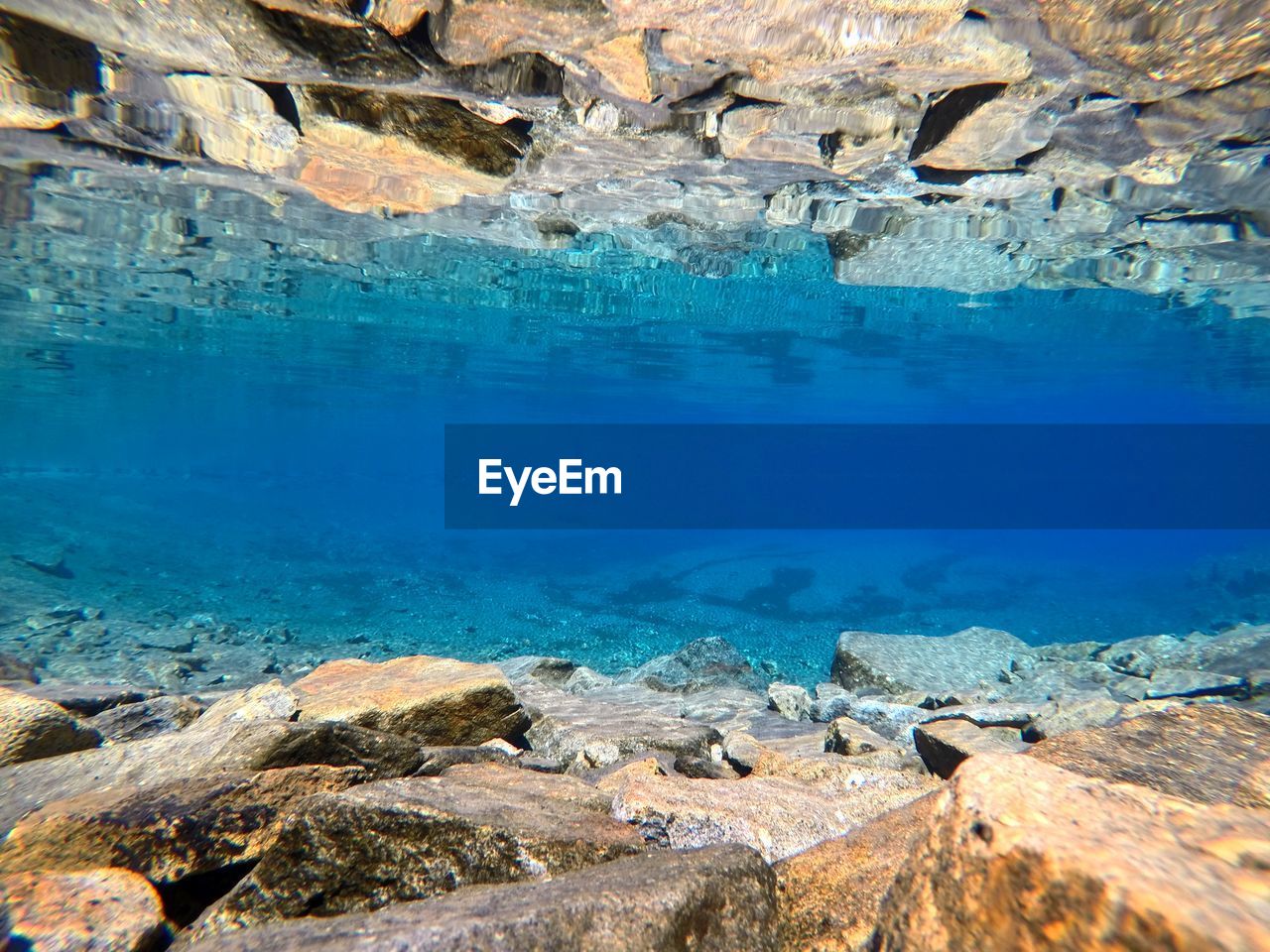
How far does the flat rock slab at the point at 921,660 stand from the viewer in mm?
10609

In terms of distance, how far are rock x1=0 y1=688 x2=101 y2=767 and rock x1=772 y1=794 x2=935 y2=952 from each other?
4.18 metres

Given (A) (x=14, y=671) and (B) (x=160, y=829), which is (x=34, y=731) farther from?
(A) (x=14, y=671)

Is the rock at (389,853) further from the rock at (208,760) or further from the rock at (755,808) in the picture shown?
the rock at (208,760)

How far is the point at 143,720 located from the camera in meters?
5.04

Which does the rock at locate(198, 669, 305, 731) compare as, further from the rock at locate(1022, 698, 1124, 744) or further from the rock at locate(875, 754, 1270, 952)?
the rock at locate(1022, 698, 1124, 744)

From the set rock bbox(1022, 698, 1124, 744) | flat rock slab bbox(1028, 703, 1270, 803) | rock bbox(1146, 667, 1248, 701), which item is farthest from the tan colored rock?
rock bbox(1146, 667, 1248, 701)

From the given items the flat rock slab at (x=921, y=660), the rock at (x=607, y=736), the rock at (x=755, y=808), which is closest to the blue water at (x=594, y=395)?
the flat rock slab at (x=921, y=660)

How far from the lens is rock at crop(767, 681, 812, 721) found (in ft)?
26.1

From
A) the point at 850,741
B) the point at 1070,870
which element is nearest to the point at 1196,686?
the point at 850,741

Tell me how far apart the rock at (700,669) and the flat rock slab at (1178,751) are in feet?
25.7

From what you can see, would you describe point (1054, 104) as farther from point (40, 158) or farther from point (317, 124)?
point (40, 158)

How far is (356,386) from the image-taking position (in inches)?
1619

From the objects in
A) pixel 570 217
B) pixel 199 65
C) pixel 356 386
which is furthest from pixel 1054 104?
pixel 356 386

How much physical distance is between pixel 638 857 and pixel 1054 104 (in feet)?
28.4
